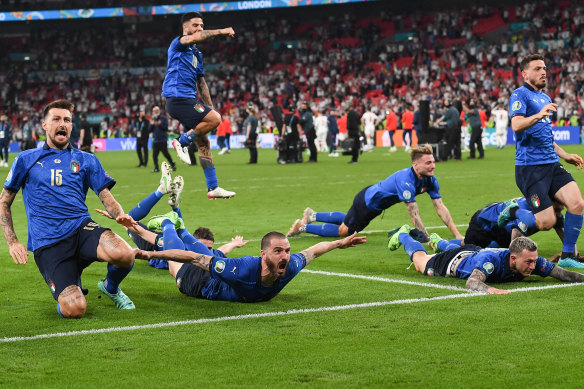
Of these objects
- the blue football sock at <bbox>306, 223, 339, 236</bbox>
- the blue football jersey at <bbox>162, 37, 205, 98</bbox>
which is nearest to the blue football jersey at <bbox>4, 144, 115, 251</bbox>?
the blue football jersey at <bbox>162, 37, 205, 98</bbox>

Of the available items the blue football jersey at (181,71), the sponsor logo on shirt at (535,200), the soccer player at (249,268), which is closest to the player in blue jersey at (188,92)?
the blue football jersey at (181,71)

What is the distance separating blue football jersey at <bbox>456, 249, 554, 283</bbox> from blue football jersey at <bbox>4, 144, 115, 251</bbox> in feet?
11.9

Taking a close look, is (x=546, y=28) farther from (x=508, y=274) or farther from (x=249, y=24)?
(x=508, y=274)

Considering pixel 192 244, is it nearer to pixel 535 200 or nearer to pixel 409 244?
pixel 409 244

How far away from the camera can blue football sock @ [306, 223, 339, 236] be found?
496 inches

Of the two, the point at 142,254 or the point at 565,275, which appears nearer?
the point at 142,254

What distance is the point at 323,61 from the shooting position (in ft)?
194

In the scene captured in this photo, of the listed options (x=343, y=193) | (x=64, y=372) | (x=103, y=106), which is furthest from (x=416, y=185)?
(x=103, y=106)

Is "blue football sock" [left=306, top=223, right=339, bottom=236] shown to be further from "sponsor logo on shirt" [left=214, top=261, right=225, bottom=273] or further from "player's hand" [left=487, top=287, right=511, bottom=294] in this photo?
"sponsor logo on shirt" [left=214, top=261, right=225, bottom=273]

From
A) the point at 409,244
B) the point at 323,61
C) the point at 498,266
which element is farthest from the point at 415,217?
the point at 323,61

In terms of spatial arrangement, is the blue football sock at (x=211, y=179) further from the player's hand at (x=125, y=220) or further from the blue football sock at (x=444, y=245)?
the player's hand at (x=125, y=220)

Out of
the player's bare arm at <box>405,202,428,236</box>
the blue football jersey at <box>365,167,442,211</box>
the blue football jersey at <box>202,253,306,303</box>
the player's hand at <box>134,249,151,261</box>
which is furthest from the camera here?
the blue football jersey at <box>365,167,442,211</box>

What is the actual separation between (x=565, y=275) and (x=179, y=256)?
142 inches

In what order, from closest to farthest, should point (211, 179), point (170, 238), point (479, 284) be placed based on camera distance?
point (479, 284), point (170, 238), point (211, 179)
